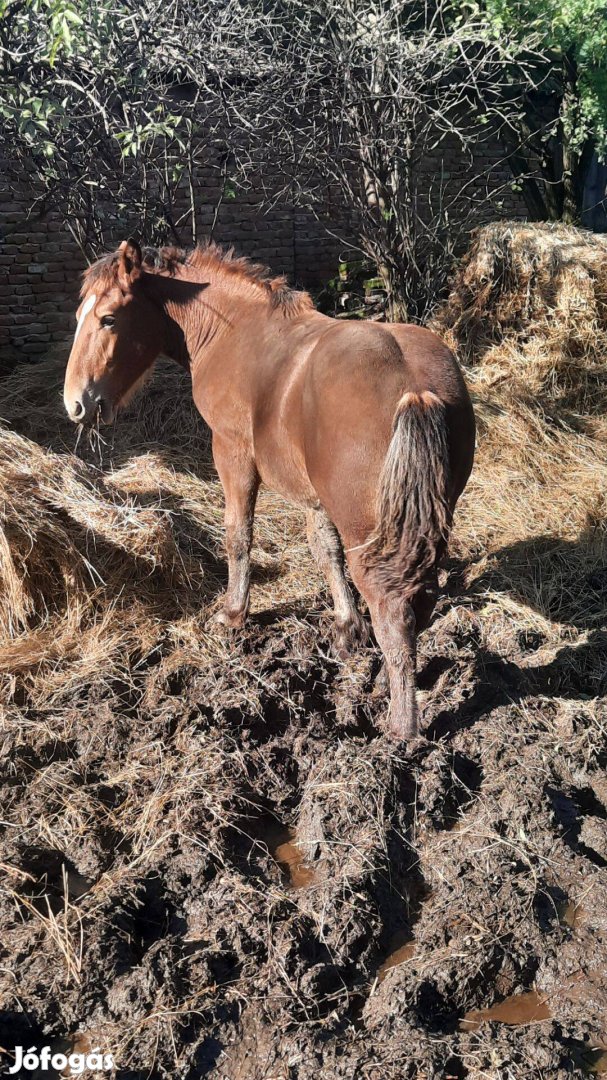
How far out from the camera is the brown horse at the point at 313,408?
10.6 ft

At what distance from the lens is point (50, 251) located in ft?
26.2

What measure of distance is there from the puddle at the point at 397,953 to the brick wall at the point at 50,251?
20.2 feet

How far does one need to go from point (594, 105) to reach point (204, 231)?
397 centimetres

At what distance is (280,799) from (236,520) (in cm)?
159

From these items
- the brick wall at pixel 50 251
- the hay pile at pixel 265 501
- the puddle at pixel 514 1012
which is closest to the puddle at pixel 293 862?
the puddle at pixel 514 1012

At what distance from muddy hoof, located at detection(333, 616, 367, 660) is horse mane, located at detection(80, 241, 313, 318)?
163cm

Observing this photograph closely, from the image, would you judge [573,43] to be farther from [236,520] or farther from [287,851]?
[287,851]

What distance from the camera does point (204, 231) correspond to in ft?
28.2

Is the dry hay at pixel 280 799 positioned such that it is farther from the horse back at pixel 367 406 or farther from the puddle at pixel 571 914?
the horse back at pixel 367 406

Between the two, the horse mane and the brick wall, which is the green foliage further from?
the horse mane

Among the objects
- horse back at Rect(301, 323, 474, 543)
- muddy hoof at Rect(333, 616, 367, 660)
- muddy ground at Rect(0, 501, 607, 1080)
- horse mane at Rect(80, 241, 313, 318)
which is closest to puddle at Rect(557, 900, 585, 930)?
muddy ground at Rect(0, 501, 607, 1080)

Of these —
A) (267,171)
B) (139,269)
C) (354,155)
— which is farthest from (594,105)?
(139,269)

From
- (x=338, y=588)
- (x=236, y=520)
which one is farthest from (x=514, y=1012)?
(x=236, y=520)

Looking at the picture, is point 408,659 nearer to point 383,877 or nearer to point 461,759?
point 461,759
